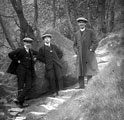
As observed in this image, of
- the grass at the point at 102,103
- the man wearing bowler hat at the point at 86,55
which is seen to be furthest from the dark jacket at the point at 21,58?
the grass at the point at 102,103

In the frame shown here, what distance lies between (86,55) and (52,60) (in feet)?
3.33

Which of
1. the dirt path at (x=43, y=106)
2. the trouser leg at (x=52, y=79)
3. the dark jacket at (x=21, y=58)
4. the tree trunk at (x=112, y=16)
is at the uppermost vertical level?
the tree trunk at (x=112, y=16)

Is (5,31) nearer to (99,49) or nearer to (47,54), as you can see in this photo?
(99,49)

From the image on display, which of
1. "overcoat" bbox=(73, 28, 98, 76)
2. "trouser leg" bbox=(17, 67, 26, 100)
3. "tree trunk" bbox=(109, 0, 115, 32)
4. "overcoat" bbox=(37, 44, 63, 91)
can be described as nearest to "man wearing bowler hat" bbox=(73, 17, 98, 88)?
"overcoat" bbox=(73, 28, 98, 76)

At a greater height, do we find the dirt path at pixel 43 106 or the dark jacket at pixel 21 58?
the dark jacket at pixel 21 58

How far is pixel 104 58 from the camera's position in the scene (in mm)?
10422

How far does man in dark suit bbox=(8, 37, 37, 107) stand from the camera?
24.9ft

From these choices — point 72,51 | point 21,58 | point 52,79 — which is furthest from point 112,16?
point 21,58

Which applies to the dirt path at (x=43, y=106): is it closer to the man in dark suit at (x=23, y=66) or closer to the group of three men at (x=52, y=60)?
the group of three men at (x=52, y=60)

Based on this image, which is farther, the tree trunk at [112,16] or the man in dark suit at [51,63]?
the tree trunk at [112,16]

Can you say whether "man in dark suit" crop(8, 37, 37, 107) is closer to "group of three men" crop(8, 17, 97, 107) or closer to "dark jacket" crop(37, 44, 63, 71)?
"group of three men" crop(8, 17, 97, 107)

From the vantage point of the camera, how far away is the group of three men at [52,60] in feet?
24.5

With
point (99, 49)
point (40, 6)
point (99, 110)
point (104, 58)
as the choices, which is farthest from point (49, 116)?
point (40, 6)

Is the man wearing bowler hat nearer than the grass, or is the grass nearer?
the grass
